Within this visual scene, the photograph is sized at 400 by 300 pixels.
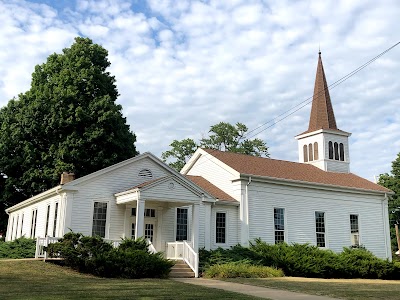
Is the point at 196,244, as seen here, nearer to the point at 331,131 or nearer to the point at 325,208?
the point at 325,208

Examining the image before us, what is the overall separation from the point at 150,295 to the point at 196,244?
1056 centimetres

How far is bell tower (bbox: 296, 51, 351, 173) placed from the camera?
114 feet

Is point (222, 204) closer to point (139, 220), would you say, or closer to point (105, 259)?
point (139, 220)

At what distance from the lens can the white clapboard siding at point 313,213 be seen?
2656 centimetres

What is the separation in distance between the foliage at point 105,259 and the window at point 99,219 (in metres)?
2.71

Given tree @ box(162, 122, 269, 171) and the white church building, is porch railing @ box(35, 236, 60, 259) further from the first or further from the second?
tree @ box(162, 122, 269, 171)

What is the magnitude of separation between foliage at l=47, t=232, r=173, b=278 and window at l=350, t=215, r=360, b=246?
15955mm

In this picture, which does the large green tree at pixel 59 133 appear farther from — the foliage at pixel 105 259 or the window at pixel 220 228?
the foliage at pixel 105 259

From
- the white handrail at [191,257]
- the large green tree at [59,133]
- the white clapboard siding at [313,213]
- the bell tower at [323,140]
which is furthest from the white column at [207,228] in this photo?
the bell tower at [323,140]

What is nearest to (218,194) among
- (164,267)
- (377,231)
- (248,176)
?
(248,176)

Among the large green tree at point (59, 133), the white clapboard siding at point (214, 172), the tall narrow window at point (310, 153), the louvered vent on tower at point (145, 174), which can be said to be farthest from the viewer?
the tall narrow window at point (310, 153)

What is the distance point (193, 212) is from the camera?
2247 cm

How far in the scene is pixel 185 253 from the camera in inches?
861

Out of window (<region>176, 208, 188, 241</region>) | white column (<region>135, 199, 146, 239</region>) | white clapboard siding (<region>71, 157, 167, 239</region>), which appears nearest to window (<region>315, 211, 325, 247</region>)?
window (<region>176, 208, 188, 241</region>)
